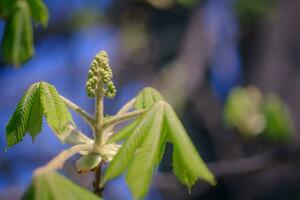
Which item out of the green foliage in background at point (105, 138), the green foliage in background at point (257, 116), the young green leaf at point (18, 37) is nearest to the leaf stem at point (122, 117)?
the green foliage in background at point (105, 138)

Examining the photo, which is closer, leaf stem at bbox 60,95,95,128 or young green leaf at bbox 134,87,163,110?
leaf stem at bbox 60,95,95,128

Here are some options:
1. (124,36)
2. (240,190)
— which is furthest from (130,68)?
(240,190)

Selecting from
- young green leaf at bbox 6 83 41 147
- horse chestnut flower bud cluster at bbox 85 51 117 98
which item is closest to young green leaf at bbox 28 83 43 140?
young green leaf at bbox 6 83 41 147

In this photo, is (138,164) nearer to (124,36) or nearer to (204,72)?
(124,36)

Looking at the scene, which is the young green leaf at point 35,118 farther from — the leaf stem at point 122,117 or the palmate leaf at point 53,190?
the palmate leaf at point 53,190

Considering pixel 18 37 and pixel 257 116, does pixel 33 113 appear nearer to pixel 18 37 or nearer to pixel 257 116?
pixel 18 37

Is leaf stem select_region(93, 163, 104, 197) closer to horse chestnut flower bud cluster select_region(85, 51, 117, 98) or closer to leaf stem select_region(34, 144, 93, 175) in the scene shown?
leaf stem select_region(34, 144, 93, 175)
